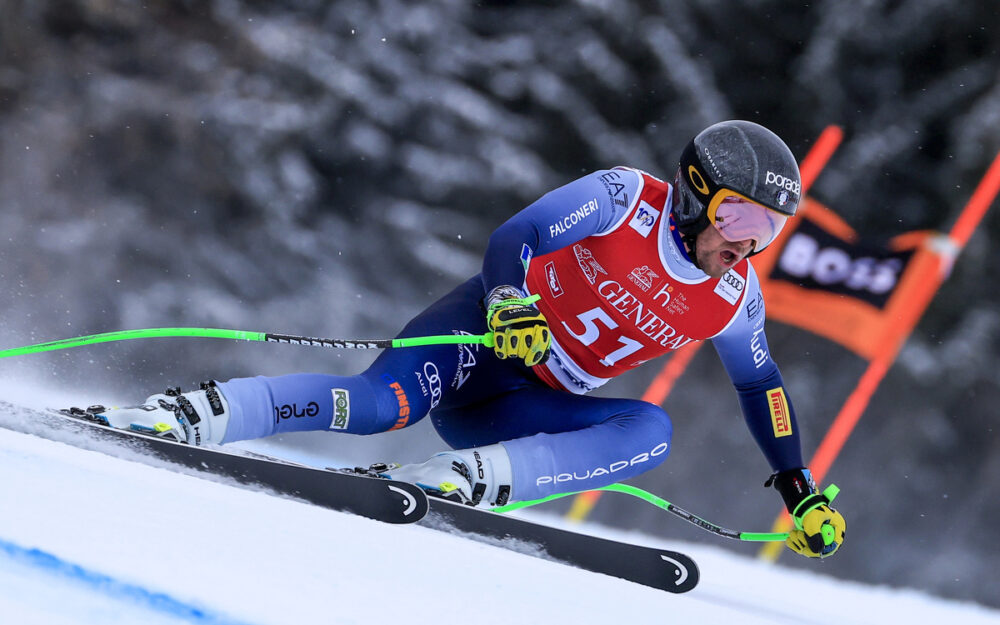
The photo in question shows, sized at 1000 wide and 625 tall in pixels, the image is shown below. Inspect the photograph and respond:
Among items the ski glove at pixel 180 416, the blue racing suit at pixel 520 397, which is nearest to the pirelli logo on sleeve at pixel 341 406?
the blue racing suit at pixel 520 397

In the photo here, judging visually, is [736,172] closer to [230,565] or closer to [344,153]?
[230,565]

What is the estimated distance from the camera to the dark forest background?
4.13m

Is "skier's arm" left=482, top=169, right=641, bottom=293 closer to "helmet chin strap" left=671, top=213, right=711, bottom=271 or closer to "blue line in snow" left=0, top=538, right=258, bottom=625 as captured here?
"helmet chin strap" left=671, top=213, right=711, bottom=271

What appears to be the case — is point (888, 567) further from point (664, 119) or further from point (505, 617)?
point (505, 617)

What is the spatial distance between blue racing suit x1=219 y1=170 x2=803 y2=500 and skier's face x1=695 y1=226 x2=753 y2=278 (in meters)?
0.04

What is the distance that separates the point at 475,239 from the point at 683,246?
2316mm

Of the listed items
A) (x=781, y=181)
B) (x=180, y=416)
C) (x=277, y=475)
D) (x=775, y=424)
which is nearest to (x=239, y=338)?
(x=180, y=416)

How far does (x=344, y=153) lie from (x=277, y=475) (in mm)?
3066

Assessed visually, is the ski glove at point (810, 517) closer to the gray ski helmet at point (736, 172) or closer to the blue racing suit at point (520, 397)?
the blue racing suit at point (520, 397)

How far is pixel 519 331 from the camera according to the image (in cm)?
181

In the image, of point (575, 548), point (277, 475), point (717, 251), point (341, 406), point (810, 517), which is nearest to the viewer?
point (277, 475)

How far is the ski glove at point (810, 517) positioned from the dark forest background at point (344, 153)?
1843 mm

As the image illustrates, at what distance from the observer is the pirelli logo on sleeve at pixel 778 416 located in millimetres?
2338

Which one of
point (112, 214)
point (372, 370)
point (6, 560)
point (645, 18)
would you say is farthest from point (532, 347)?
point (112, 214)
